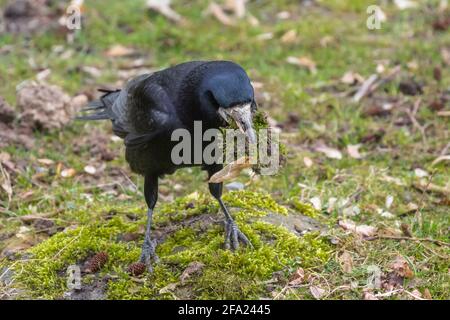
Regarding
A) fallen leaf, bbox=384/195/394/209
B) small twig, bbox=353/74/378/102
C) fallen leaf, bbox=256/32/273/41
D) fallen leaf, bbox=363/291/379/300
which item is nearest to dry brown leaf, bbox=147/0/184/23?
fallen leaf, bbox=256/32/273/41

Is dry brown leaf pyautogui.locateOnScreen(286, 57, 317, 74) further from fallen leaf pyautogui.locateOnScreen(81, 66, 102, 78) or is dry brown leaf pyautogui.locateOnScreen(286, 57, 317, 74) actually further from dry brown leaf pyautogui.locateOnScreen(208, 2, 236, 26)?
fallen leaf pyautogui.locateOnScreen(81, 66, 102, 78)

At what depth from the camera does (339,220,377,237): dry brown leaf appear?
471 cm

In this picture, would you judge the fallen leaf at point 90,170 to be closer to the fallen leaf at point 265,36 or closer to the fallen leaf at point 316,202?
the fallen leaf at point 316,202

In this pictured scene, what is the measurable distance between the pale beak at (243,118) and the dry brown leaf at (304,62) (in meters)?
4.56

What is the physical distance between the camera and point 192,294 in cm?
395

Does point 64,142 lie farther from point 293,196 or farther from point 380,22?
point 380,22

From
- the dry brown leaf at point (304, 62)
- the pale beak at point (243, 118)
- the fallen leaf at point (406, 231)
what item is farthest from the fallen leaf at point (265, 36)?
the pale beak at point (243, 118)

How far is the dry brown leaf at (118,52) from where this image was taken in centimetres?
883

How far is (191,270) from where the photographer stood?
160 inches

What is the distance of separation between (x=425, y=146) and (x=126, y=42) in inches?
165

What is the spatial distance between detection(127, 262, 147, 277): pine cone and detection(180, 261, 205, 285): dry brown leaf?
24 cm

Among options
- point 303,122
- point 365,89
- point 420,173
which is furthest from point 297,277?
point 365,89

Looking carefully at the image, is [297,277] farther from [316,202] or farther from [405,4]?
[405,4]

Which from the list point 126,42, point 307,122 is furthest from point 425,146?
point 126,42
